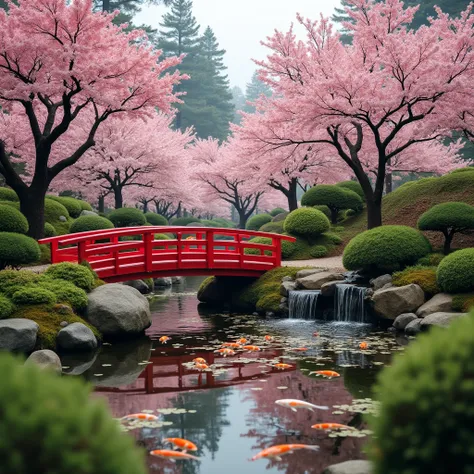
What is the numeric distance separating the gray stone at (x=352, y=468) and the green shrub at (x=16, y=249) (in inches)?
398

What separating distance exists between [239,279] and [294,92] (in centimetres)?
582

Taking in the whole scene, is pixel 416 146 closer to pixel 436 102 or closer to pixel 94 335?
pixel 436 102

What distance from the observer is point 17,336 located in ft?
31.9

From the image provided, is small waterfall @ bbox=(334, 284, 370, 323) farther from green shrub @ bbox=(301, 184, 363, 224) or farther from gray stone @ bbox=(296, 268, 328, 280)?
green shrub @ bbox=(301, 184, 363, 224)

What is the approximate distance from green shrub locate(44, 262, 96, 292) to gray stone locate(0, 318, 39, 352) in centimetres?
229

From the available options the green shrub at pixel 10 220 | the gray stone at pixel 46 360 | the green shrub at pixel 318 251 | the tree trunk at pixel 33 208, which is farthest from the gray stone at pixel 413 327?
the tree trunk at pixel 33 208

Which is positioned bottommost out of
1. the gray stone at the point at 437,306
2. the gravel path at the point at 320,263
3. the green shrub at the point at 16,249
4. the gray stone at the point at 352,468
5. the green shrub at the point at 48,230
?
the gray stone at the point at 352,468

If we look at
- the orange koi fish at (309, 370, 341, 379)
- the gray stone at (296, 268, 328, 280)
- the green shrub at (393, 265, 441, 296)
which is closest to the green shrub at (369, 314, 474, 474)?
the orange koi fish at (309, 370, 341, 379)

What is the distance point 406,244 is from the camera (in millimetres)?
14297

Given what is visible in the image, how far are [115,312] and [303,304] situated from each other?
4.97 m

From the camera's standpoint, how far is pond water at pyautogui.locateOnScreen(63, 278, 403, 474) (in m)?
5.87

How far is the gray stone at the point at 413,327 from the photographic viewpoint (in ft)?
38.1

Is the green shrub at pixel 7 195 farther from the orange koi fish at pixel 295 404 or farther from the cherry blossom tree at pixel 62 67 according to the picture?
the orange koi fish at pixel 295 404

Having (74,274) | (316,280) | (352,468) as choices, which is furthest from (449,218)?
(352,468)
